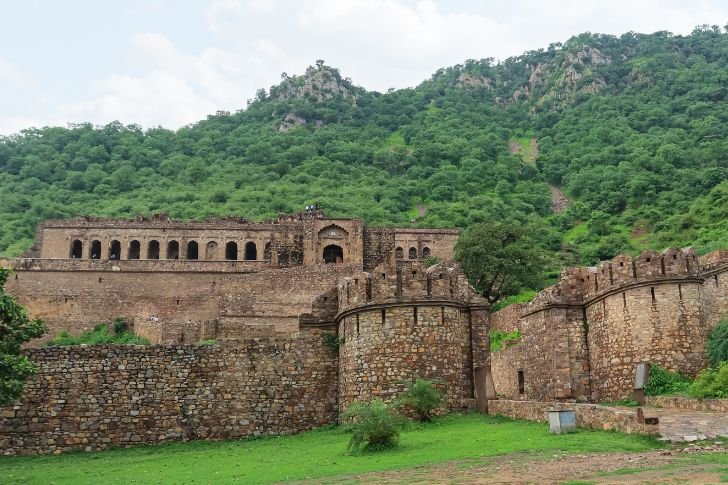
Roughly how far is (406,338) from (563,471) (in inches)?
285

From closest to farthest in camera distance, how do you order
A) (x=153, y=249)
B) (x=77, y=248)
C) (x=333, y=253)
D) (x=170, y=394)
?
(x=170, y=394) → (x=333, y=253) → (x=77, y=248) → (x=153, y=249)

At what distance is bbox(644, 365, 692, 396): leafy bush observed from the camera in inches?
650

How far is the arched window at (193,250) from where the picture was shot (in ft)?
200

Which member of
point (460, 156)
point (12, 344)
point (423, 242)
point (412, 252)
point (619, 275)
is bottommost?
point (12, 344)

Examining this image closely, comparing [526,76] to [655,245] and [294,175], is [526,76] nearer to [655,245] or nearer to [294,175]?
[294,175]

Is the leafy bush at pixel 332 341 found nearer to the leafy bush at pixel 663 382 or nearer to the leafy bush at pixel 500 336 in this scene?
the leafy bush at pixel 663 382

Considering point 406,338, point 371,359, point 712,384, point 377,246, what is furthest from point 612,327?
point 377,246

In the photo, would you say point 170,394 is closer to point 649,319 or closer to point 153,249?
point 649,319

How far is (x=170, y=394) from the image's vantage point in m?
18.4

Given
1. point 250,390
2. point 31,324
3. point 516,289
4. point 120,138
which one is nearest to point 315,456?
point 250,390

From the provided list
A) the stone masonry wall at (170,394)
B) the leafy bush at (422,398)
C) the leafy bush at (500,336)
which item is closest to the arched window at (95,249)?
the leafy bush at (500,336)

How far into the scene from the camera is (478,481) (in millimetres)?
10117

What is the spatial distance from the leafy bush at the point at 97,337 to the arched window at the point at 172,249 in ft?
48.4

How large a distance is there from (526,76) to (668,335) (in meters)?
149
